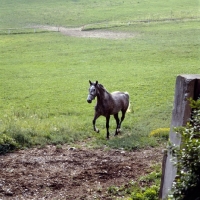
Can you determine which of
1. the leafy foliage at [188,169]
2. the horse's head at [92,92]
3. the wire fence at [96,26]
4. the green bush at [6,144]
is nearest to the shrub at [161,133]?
the horse's head at [92,92]

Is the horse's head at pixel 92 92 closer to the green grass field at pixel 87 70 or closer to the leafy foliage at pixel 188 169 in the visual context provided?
the green grass field at pixel 87 70

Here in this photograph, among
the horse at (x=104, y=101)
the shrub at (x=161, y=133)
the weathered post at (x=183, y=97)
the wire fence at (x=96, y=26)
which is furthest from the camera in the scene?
the wire fence at (x=96, y=26)

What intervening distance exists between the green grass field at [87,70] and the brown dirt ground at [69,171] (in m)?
0.99

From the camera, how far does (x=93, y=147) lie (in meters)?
14.1

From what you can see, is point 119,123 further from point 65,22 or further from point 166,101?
point 65,22

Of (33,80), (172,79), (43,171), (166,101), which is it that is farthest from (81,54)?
(43,171)

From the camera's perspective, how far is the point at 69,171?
37.8 ft

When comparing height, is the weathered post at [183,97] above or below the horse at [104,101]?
above

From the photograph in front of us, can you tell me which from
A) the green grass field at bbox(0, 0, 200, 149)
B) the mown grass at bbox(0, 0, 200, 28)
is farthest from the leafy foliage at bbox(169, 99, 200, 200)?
the mown grass at bbox(0, 0, 200, 28)

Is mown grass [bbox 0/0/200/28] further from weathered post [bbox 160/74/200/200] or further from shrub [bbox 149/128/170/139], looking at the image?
weathered post [bbox 160/74/200/200]

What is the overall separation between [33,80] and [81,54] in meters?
9.93

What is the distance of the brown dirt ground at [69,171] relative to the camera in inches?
401

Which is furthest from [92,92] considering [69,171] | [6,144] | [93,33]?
[93,33]

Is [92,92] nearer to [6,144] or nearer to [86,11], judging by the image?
[6,144]
